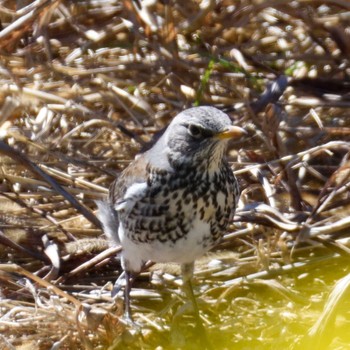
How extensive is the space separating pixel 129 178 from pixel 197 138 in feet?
1.25

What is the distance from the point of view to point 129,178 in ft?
14.6

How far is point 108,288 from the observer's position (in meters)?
4.79

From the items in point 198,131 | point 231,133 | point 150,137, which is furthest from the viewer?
point 150,137

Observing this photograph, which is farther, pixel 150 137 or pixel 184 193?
pixel 150 137

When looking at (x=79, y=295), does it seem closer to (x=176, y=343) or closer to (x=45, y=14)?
(x=176, y=343)

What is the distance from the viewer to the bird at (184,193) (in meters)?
4.16

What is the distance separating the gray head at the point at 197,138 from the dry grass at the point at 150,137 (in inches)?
20.3

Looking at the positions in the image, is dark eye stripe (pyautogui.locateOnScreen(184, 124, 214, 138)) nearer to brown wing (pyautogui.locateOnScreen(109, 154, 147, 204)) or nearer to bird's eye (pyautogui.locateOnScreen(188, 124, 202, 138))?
bird's eye (pyautogui.locateOnScreen(188, 124, 202, 138))

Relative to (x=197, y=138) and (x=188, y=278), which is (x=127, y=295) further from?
(x=197, y=138)

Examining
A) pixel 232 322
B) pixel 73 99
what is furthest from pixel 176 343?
pixel 73 99

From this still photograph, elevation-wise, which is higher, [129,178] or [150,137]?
[129,178]

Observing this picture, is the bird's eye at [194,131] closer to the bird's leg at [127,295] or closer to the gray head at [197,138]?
the gray head at [197,138]

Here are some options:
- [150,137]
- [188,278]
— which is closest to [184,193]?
[188,278]

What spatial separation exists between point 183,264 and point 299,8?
6.12ft
